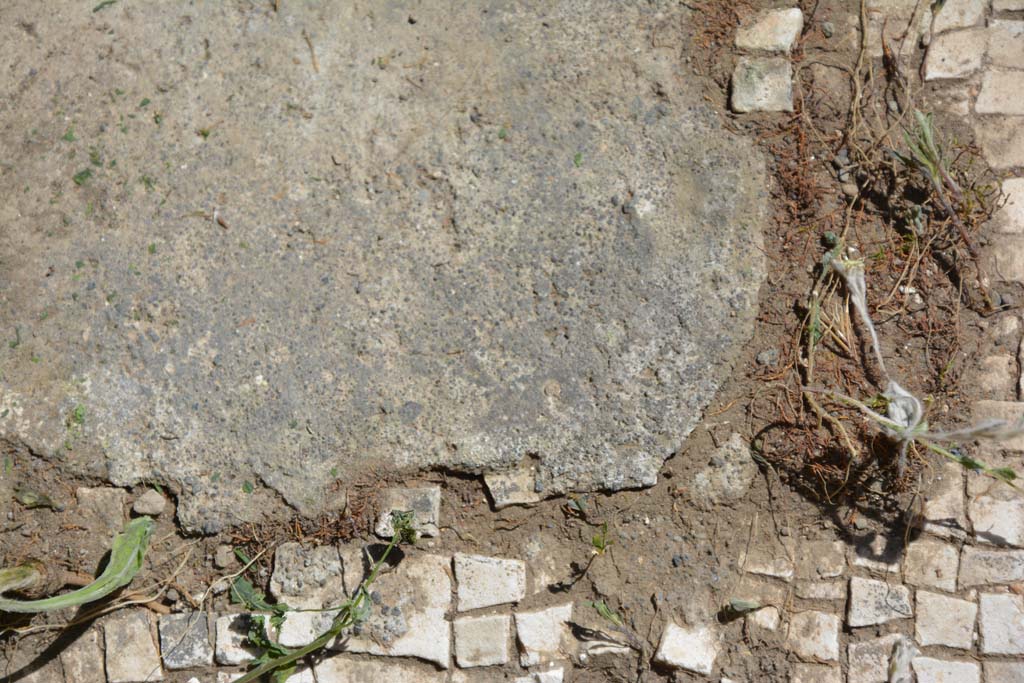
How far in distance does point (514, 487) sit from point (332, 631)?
77cm

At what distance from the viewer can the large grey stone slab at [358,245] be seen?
2.82m

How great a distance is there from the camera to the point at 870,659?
280 cm

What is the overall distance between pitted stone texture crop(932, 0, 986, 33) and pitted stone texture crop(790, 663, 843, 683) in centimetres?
237

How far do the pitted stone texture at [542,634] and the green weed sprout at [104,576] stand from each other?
1.31m

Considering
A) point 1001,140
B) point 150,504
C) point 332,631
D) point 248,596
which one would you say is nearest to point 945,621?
point 1001,140

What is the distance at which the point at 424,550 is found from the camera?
2.86 metres

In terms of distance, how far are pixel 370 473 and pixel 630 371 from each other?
0.97 m

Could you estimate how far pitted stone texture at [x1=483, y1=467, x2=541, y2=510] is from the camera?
2.84 m

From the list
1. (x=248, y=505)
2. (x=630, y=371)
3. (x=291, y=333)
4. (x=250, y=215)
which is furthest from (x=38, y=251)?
(x=630, y=371)

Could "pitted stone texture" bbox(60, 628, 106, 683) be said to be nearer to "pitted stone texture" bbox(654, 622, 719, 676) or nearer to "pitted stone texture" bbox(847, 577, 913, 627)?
"pitted stone texture" bbox(654, 622, 719, 676)

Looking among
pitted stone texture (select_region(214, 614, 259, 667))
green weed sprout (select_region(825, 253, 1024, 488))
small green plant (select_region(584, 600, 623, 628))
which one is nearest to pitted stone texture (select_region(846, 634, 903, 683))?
green weed sprout (select_region(825, 253, 1024, 488))

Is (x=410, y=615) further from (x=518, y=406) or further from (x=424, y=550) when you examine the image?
(x=518, y=406)

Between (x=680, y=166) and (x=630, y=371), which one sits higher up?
(x=680, y=166)

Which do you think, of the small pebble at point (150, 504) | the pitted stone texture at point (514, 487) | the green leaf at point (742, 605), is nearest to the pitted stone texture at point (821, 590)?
the green leaf at point (742, 605)
